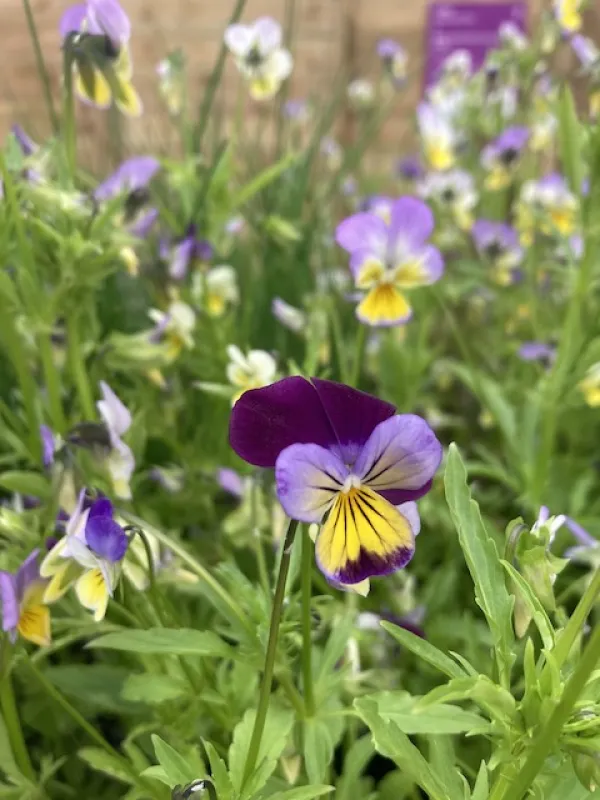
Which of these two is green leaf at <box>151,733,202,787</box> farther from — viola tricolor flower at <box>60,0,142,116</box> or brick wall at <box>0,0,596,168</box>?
brick wall at <box>0,0,596,168</box>

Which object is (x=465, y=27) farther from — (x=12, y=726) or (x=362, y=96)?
(x=12, y=726)

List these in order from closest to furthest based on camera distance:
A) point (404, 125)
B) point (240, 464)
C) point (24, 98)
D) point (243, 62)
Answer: point (240, 464) < point (243, 62) < point (24, 98) < point (404, 125)

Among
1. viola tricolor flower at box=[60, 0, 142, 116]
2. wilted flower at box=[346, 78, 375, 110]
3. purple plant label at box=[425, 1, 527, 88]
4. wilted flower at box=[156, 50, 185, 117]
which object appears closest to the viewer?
viola tricolor flower at box=[60, 0, 142, 116]

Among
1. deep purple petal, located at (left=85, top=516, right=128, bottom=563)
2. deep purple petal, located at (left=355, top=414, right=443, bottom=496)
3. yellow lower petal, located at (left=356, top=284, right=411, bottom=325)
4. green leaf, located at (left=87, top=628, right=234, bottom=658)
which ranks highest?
deep purple petal, located at (left=355, top=414, right=443, bottom=496)

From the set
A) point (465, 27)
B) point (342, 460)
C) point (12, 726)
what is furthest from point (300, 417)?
point (465, 27)

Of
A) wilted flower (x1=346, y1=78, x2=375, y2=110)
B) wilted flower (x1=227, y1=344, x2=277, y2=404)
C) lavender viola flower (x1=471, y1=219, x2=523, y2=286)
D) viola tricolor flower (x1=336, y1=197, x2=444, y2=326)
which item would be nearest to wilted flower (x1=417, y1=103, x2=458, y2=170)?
lavender viola flower (x1=471, y1=219, x2=523, y2=286)

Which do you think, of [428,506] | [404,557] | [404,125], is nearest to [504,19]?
[404,125]

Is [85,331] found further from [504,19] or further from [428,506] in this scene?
[504,19]
